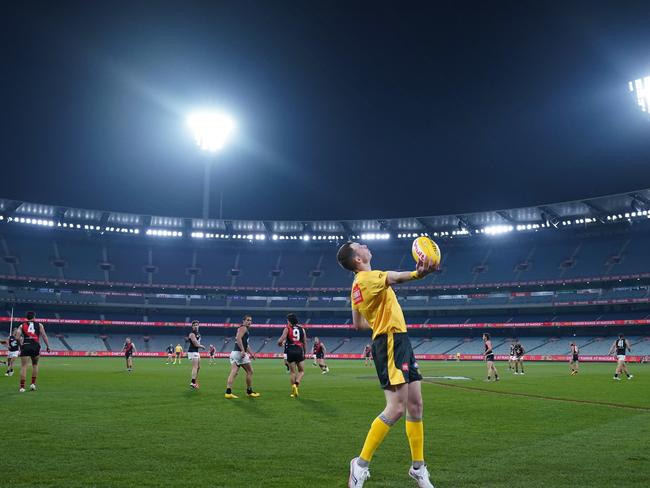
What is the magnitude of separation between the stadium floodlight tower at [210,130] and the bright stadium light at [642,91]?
3286 centimetres

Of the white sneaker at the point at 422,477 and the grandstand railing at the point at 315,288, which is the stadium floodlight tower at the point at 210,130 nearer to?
the grandstand railing at the point at 315,288

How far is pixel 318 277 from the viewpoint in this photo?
77.0 metres

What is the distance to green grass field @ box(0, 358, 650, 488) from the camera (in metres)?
6.03

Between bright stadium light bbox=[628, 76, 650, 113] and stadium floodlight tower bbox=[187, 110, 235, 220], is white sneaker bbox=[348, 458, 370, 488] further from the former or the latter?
stadium floodlight tower bbox=[187, 110, 235, 220]

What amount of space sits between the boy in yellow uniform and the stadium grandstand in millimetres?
56037

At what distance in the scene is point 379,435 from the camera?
5.73m

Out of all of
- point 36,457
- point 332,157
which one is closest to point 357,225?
point 332,157

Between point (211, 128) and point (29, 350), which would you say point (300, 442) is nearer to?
point (29, 350)

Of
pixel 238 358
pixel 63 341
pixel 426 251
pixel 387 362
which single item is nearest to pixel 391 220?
pixel 63 341

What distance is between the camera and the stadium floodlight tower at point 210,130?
47688 mm

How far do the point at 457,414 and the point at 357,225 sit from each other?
209ft

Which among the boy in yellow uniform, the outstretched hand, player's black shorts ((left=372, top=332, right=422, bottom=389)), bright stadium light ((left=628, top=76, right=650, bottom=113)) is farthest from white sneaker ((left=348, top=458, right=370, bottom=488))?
bright stadium light ((left=628, top=76, right=650, bottom=113))

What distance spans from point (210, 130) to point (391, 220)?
29.7 meters

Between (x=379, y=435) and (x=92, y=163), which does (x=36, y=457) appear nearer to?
(x=379, y=435)
